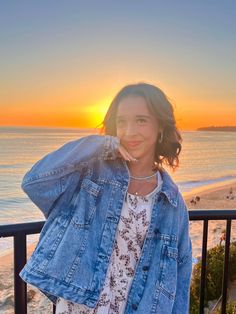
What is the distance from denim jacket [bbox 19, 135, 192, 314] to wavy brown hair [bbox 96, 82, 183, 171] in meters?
0.20

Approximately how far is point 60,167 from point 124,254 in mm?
484

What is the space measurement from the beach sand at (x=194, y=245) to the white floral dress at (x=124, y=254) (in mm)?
5768

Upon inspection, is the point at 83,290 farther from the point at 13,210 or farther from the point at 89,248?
the point at 13,210

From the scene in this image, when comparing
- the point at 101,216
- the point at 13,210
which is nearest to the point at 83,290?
the point at 101,216

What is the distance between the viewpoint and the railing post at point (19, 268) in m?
1.99

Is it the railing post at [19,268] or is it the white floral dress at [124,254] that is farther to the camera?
the railing post at [19,268]

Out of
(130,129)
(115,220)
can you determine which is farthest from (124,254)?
(130,129)

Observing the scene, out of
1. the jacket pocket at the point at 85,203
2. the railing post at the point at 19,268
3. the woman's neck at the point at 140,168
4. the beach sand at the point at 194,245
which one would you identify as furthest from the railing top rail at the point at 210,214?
the beach sand at the point at 194,245

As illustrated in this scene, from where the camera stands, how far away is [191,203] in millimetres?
19250

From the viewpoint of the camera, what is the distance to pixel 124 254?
6.01 ft

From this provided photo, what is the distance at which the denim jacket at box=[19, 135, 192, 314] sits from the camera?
1.68 m

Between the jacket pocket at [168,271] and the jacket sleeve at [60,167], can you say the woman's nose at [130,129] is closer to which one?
the jacket sleeve at [60,167]

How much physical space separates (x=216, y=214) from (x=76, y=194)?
98 centimetres

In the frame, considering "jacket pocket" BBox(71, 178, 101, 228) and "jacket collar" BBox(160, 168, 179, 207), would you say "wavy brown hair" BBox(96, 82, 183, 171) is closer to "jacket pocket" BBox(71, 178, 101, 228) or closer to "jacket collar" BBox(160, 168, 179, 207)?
"jacket collar" BBox(160, 168, 179, 207)
